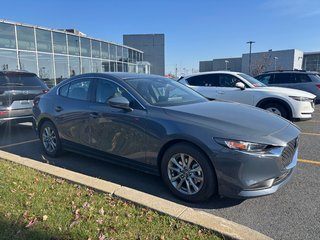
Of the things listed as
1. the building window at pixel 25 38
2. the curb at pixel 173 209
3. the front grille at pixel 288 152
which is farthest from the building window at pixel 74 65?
the front grille at pixel 288 152

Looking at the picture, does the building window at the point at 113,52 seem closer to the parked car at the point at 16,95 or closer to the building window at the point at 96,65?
the building window at the point at 96,65

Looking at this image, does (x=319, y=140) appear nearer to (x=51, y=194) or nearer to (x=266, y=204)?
(x=266, y=204)

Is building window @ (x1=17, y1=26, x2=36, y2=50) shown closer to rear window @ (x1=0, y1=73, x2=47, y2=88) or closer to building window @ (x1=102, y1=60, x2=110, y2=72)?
building window @ (x1=102, y1=60, x2=110, y2=72)

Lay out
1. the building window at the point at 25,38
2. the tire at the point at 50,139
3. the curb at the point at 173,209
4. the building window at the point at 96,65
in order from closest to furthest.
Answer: the curb at the point at 173,209, the tire at the point at 50,139, the building window at the point at 25,38, the building window at the point at 96,65

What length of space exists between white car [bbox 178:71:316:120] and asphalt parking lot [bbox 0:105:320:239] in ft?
7.38

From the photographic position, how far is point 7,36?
16188 millimetres

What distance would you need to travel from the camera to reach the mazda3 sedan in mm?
3123

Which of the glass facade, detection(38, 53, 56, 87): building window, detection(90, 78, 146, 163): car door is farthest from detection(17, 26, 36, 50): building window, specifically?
detection(90, 78, 146, 163): car door

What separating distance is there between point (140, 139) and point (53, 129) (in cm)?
222

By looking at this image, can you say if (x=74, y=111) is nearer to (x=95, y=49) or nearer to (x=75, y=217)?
(x=75, y=217)

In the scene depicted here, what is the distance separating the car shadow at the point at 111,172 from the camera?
355 centimetres

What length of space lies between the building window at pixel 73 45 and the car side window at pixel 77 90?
1788 centimetres

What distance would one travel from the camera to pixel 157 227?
8.93 ft

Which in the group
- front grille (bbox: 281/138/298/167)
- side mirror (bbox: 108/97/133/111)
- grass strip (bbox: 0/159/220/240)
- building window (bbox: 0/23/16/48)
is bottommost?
grass strip (bbox: 0/159/220/240)
